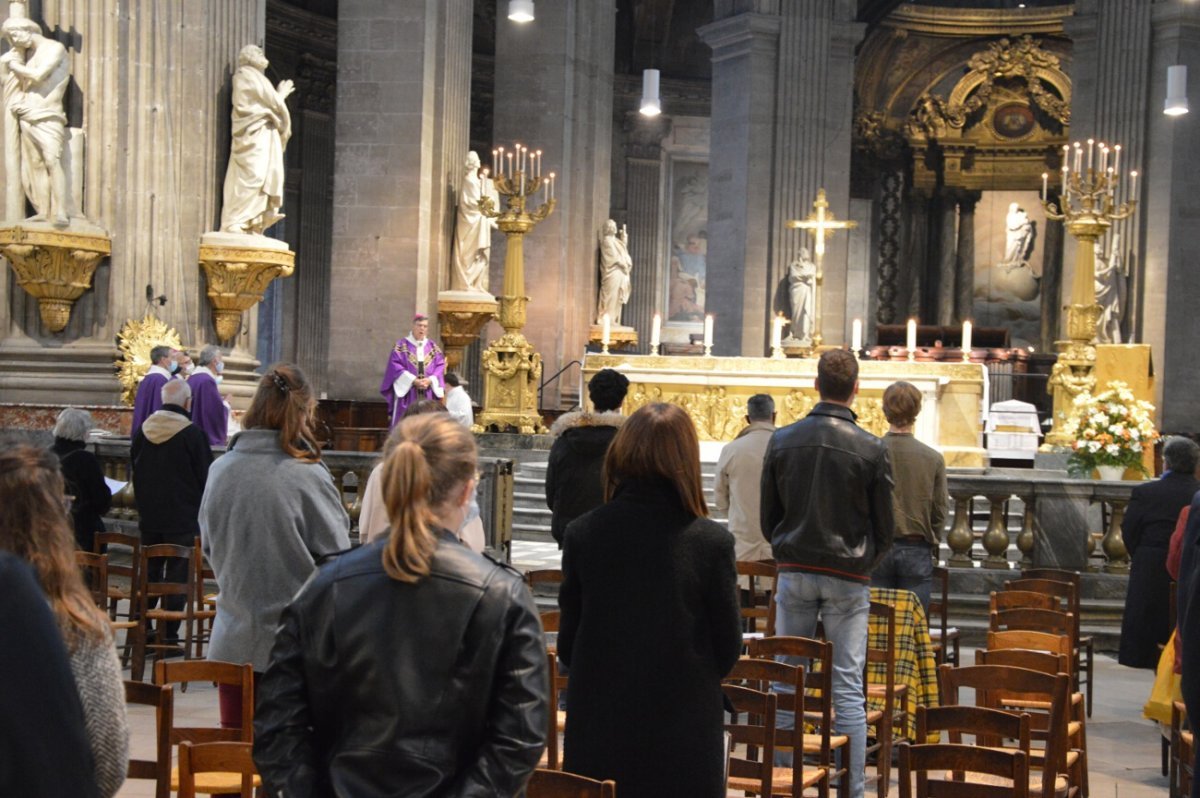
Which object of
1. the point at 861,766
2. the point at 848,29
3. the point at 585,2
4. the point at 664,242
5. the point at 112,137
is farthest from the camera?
the point at 664,242

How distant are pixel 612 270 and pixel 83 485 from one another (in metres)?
A: 15.8

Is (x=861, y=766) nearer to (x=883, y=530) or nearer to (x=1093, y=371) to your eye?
(x=883, y=530)

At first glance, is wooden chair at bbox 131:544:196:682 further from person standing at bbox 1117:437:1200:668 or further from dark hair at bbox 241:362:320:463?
person standing at bbox 1117:437:1200:668

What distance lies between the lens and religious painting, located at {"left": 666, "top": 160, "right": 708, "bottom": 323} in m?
33.0

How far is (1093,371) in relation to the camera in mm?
17938

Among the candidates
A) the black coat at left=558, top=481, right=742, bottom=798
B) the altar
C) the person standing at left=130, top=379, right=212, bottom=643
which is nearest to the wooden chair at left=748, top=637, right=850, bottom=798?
the black coat at left=558, top=481, right=742, bottom=798

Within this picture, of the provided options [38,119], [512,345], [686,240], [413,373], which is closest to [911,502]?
[413,373]

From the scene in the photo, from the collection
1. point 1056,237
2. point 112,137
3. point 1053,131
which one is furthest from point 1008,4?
point 112,137

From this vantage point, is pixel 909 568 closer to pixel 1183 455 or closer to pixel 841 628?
pixel 841 628

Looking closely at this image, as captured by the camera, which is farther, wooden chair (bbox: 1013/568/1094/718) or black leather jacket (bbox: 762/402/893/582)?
wooden chair (bbox: 1013/568/1094/718)

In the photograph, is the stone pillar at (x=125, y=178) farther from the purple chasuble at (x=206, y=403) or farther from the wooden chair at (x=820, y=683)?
the wooden chair at (x=820, y=683)

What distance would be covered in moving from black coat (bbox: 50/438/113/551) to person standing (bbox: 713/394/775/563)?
3.69 metres

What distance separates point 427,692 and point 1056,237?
1293 inches

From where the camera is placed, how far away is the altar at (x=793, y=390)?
17609 mm
